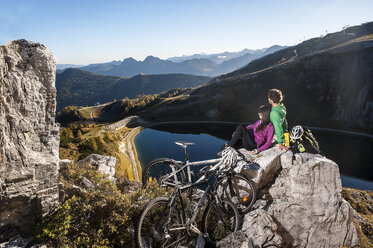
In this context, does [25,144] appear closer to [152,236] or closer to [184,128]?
[152,236]

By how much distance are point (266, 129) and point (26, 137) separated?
996 cm

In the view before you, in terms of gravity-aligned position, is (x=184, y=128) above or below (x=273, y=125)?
below

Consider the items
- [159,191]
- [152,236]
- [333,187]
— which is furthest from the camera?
[333,187]

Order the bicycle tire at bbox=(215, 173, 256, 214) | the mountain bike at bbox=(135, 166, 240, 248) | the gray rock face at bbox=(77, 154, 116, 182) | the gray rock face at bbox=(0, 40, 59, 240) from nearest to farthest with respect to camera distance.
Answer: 1. the gray rock face at bbox=(0, 40, 59, 240)
2. the mountain bike at bbox=(135, 166, 240, 248)
3. the bicycle tire at bbox=(215, 173, 256, 214)
4. the gray rock face at bbox=(77, 154, 116, 182)

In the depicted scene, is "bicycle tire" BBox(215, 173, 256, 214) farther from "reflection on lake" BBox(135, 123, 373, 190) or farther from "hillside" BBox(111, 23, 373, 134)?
"hillside" BBox(111, 23, 373, 134)

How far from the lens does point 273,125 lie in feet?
32.9

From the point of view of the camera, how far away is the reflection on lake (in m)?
52.9

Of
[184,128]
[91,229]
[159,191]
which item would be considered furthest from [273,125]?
[184,128]

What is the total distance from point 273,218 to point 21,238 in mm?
9382

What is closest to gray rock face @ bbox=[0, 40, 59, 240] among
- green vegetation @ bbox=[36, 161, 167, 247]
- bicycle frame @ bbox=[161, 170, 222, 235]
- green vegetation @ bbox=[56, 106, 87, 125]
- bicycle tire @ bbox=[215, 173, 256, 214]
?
green vegetation @ bbox=[36, 161, 167, 247]

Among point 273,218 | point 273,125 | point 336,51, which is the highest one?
point 336,51

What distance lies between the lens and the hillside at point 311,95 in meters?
95.0

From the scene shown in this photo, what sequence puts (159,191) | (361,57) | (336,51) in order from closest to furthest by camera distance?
(159,191) → (361,57) → (336,51)

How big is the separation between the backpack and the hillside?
101 metres
